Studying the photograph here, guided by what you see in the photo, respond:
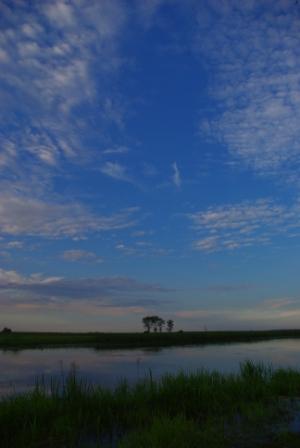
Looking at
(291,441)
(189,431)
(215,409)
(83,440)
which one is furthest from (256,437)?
(83,440)

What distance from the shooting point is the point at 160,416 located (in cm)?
982

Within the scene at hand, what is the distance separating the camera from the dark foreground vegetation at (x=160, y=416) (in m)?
7.95

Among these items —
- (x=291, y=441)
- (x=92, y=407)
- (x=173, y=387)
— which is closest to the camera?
(x=291, y=441)

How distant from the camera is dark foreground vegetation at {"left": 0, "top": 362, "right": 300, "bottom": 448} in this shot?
7.95 metres

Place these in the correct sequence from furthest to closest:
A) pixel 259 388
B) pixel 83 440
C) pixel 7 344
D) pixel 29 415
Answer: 1. pixel 7 344
2. pixel 259 388
3. pixel 29 415
4. pixel 83 440

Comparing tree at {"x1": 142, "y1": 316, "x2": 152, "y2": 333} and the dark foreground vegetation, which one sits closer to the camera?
the dark foreground vegetation

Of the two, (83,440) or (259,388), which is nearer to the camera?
(83,440)

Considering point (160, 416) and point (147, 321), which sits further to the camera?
point (147, 321)

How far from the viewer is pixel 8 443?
8383mm

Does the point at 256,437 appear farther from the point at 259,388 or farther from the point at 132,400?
the point at 259,388

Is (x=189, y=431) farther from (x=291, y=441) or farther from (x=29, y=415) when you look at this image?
(x=29, y=415)

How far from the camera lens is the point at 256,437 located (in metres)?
8.38

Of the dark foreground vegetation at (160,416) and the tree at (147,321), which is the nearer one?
the dark foreground vegetation at (160,416)

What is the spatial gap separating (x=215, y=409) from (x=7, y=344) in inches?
1581
